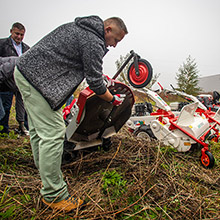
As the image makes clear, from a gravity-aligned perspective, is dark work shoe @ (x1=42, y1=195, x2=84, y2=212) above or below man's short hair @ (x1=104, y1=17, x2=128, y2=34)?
below

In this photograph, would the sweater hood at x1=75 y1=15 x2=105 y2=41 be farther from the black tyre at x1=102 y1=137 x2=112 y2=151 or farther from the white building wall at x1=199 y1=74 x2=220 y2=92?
the white building wall at x1=199 y1=74 x2=220 y2=92

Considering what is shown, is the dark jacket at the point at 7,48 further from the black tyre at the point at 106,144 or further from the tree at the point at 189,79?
the tree at the point at 189,79

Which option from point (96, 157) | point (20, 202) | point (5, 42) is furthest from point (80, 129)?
point (5, 42)

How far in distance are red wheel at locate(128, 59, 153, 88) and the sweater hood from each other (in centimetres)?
151

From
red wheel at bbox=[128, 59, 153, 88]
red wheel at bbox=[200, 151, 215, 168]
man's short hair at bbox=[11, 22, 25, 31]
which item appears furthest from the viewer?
man's short hair at bbox=[11, 22, 25, 31]

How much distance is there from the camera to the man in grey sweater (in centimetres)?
129

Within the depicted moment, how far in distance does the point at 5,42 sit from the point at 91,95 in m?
2.09

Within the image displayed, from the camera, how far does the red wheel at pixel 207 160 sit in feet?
7.34

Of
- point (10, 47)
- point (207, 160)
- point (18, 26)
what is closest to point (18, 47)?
point (10, 47)

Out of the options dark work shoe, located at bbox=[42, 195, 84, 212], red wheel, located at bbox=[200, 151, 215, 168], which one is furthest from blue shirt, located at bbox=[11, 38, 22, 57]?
red wheel, located at bbox=[200, 151, 215, 168]

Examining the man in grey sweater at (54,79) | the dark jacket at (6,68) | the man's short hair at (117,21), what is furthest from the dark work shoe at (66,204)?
the dark jacket at (6,68)

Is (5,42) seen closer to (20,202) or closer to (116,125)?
(116,125)

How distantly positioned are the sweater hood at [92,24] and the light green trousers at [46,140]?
0.59 meters

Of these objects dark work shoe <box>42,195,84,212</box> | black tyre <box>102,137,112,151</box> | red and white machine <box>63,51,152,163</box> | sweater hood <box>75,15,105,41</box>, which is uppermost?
sweater hood <box>75,15,105,41</box>
